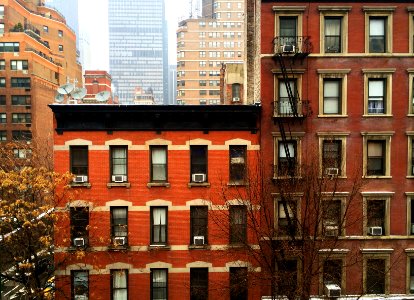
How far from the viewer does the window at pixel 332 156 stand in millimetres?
19806

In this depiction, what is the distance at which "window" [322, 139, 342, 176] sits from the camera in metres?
19.8

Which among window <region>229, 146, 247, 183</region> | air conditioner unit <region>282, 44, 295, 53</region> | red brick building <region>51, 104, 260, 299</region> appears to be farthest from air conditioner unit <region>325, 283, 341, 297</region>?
air conditioner unit <region>282, 44, 295, 53</region>

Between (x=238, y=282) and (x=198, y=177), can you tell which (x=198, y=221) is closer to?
(x=198, y=177)

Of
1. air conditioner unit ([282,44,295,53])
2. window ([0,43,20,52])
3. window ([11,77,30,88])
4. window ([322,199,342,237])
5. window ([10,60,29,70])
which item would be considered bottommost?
window ([322,199,342,237])

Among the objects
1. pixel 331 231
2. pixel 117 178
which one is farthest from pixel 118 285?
pixel 331 231

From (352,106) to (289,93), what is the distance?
12.3ft

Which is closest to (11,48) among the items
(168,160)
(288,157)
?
(168,160)

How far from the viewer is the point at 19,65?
62562 mm

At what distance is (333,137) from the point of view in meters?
20.9

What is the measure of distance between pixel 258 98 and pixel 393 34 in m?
8.11

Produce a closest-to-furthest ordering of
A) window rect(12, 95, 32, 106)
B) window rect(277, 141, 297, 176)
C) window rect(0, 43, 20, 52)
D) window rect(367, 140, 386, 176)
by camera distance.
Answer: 1. window rect(277, 141, 297, 176)
2. window rect(367, 140, 386, 176)
3. window rect(0, 43, 20, 52)
4. window rect(12, 95, 32, 106)

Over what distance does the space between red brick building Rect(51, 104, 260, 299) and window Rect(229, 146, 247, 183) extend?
8 cm

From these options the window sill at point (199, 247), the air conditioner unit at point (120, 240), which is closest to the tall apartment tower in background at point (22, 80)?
the air conditioner unit at point (120, 240)

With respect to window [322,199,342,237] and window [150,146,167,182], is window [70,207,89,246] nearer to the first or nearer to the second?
window [150,146,167,182]
